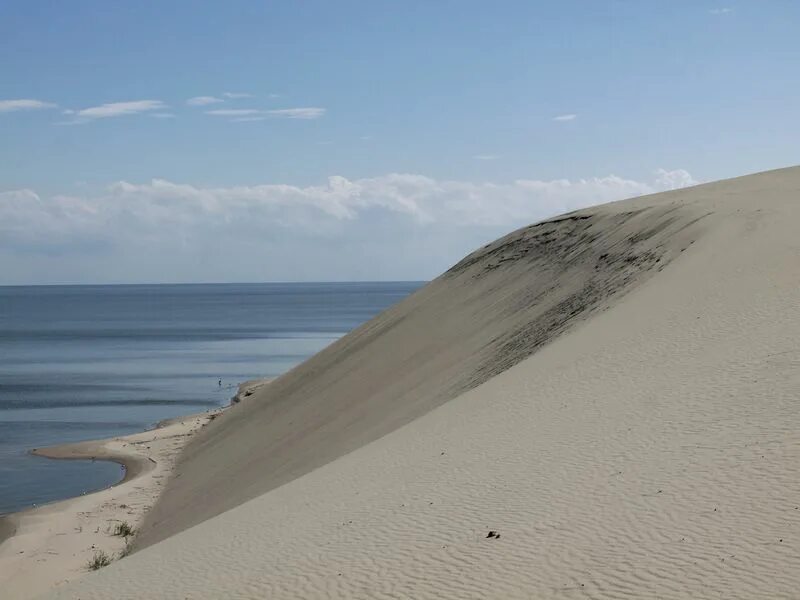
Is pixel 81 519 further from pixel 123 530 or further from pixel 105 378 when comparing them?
pixel 105 378

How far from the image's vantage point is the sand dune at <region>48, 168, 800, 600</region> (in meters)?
6.53

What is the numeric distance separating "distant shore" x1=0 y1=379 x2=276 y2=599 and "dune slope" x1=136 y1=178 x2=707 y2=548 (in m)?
0.63

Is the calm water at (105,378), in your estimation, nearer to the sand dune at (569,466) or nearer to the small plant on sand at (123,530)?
the small plant on sand at (123,530)

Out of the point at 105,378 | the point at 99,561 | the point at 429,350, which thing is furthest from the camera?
the point at 105,378

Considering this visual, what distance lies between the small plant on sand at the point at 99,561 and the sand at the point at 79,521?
0.35ft

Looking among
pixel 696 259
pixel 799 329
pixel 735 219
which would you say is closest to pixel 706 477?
pixel 799 329

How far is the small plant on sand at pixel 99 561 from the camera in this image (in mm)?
14834

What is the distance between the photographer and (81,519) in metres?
19.0

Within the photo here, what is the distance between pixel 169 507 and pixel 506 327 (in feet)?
26.6

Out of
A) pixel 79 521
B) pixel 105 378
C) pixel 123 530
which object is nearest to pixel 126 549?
pixel 123 530

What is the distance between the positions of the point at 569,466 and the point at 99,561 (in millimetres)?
9320

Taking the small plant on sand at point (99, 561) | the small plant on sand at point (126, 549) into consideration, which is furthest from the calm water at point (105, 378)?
the small plant on sand at point (99, 561)

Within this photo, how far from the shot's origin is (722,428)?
873 centimetres

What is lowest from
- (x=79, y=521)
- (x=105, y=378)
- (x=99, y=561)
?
(x=99, y=561)
